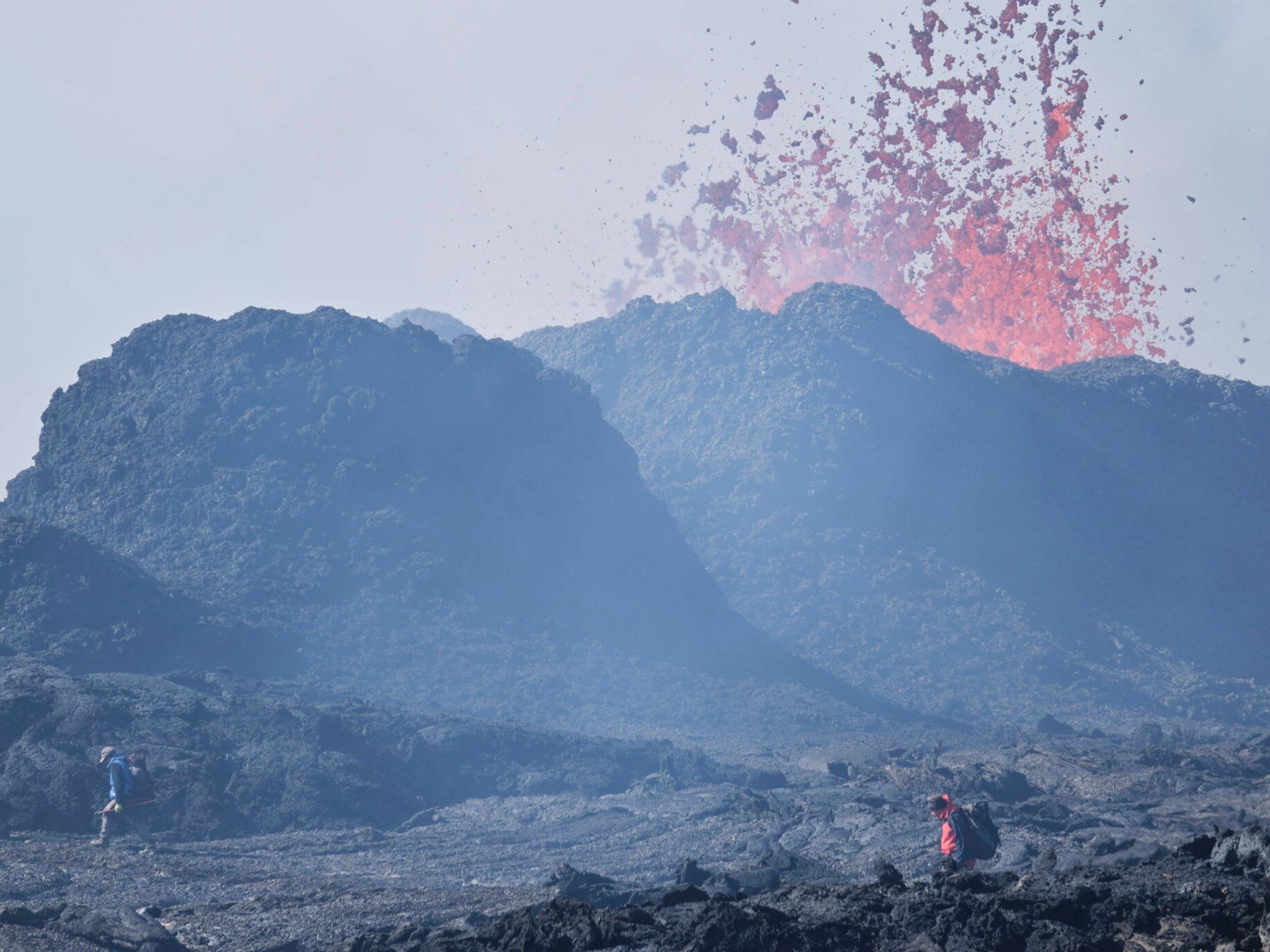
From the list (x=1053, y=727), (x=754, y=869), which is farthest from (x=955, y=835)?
(x=1053, y=727)

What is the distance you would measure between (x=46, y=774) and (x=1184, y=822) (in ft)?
64.7

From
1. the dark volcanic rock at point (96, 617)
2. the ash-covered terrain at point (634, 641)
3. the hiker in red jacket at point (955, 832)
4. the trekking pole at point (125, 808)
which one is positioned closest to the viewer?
the hiker in red jacket at point (955, 832)

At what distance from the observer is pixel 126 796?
17.1 m

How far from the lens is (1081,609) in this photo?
42.3 m

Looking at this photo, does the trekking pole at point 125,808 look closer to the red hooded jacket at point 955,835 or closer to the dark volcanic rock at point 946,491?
the red hooded jacket at point 955,835

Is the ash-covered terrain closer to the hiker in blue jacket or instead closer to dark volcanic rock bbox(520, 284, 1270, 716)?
dark volcanic rock bbox(520, 284, 1270, 716)

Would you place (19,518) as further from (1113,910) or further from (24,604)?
(1113,910)

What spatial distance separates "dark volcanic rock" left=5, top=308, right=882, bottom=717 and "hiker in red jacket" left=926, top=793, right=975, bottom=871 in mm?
22147

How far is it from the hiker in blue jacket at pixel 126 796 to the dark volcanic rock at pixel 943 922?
9042 mm

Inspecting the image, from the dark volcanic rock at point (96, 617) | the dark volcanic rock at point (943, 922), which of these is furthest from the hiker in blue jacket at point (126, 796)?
the dark volcanic rock at point (96, 617)

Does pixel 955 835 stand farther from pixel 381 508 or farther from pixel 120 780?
pixel 381 508

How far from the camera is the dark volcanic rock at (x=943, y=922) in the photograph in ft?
26.6

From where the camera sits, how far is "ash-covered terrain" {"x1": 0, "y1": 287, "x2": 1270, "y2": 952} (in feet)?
43.2

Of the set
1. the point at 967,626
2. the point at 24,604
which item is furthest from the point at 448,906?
the point at 967,626
